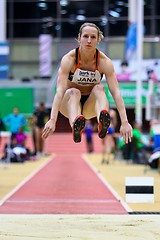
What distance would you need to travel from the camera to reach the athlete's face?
23.6 feet

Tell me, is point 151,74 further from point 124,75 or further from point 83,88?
point 83,88

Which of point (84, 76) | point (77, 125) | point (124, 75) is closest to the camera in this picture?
point (77, 125)

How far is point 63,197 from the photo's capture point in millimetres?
10609

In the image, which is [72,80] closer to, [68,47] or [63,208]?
[63,208]

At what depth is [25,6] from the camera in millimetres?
39219

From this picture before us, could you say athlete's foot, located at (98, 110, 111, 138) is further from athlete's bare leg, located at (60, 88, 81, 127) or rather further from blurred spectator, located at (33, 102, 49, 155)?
blurred spectator, located at (33, 102, 49, 155)

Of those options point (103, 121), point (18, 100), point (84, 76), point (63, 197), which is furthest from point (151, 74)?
point (103, 121)

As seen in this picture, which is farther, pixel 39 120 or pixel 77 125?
pixel 39 120

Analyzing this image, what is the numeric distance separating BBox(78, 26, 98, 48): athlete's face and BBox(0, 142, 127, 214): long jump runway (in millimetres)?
2751

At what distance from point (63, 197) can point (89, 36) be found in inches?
166

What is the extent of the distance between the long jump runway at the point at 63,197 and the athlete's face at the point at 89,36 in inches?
108
